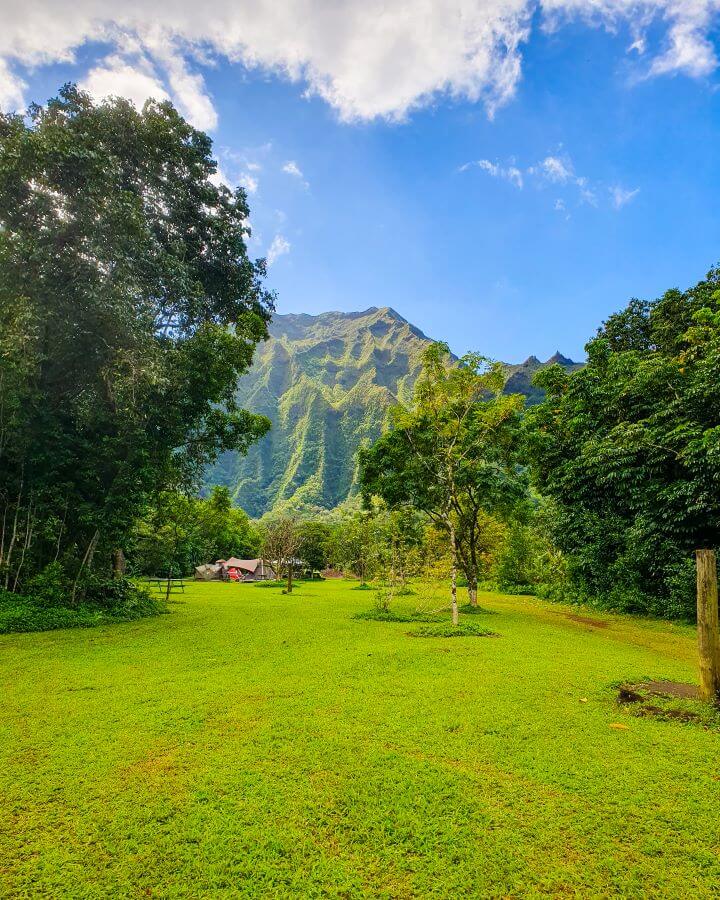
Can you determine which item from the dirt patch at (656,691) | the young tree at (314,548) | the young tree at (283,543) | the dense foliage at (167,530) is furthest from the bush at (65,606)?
the young tree at (314,548)

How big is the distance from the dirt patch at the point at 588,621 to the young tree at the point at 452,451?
3.64m

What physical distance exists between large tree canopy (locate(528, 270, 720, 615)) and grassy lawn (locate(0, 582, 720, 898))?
9.58m

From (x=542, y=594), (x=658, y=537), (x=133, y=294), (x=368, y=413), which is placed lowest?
(x=542, y=594)

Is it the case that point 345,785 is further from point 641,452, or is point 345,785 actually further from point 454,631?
point 641,452

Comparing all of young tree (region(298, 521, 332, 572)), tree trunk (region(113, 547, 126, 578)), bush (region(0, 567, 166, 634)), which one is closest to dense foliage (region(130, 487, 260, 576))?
tree trunk (region(113, 547, 126, 578))

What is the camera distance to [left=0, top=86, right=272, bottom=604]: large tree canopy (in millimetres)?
11422

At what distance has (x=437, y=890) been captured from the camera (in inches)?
103

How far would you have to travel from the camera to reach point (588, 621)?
51.7 ft

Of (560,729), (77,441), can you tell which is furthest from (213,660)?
(77,441)

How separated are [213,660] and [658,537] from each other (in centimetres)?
1530

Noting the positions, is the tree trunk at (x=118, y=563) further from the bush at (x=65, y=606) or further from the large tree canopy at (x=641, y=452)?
the large tree canopy at (x=641, y=452)

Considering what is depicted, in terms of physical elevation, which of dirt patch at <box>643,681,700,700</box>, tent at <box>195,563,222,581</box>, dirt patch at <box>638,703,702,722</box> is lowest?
tent at <box>195,563,222,581</box>

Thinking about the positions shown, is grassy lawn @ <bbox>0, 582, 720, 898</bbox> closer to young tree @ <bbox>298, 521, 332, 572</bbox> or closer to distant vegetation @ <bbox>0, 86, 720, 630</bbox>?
distant vegetation @ <bbox>0, 86, 720, 630</bbox>

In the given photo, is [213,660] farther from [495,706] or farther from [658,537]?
[658,537]
